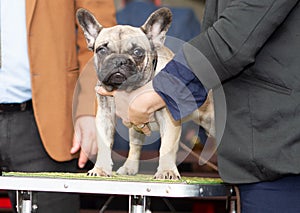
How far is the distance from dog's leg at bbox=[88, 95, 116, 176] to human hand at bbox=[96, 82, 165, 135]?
54 millimetres

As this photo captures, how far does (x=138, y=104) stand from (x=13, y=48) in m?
0.55

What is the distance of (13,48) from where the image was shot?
199 cm

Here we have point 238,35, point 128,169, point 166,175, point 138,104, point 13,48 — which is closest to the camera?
point 238,35

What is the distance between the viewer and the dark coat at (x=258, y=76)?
1479mm

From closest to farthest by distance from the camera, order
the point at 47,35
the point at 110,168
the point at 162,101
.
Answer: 1. the point at 162,101
2. the point at 110,168
3. the point at 47,35

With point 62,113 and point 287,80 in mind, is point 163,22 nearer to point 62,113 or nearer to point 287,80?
point 287,80

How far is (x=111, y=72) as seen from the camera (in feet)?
5.31

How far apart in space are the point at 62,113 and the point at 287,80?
73 cm

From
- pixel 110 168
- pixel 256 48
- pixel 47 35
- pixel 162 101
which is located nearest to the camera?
pixel 256 48

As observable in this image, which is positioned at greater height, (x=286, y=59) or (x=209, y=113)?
(x=286, y=59)

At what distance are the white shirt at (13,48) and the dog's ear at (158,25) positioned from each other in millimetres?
457

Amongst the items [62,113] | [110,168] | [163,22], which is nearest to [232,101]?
[163,22]

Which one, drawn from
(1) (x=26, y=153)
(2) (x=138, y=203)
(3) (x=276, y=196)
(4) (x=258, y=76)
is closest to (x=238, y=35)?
(4) (x=258, y=76)

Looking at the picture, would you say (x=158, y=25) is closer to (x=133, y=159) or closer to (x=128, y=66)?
(x=128, y=66)
